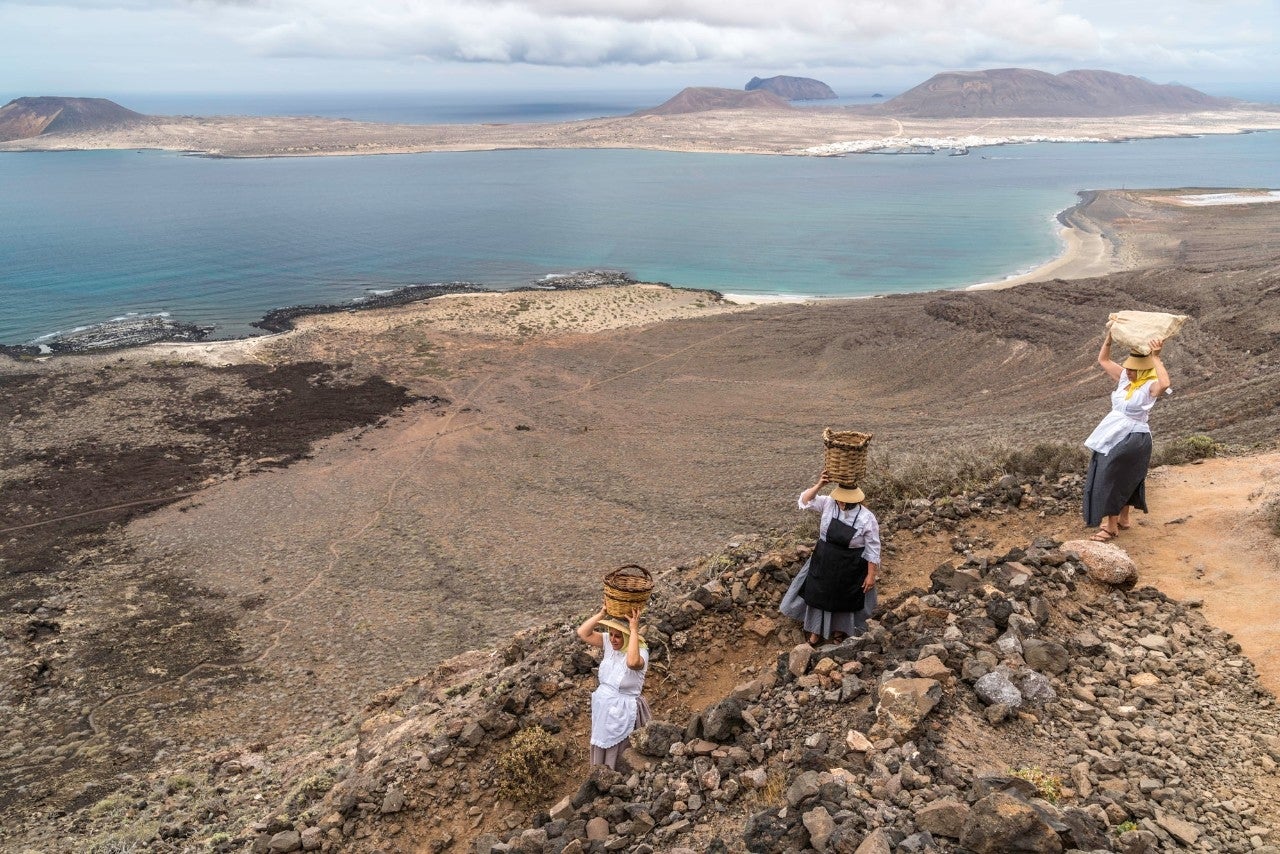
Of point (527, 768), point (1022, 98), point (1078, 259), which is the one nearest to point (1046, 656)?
point (527, 768)

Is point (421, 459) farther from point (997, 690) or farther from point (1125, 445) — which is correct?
point (997, 690)

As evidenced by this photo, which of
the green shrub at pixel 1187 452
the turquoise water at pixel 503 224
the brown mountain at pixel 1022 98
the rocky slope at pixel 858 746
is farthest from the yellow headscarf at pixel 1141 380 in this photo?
the brown mountain at pixel 1022 98

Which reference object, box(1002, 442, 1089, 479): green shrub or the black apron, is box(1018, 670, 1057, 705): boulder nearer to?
the black apron

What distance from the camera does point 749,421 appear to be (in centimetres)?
2241

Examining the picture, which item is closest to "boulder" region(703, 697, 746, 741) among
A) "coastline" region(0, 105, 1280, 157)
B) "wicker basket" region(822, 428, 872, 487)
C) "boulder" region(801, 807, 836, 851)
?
"boulder" region(801, 807, 836, 851)

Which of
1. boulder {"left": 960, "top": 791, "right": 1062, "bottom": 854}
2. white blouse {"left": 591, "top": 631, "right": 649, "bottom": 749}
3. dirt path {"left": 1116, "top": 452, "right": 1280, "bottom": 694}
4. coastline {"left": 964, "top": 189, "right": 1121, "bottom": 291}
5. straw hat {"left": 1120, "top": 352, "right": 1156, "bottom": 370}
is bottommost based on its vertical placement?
coastline {"left": 964, "top": 189, "right": 1121, "bottom": 291}

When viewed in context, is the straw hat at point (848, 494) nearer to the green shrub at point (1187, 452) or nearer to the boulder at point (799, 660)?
the boulder at point (799, 660)

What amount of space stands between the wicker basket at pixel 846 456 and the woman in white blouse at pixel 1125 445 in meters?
2.24

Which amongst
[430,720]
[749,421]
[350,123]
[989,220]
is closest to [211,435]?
[749,421]

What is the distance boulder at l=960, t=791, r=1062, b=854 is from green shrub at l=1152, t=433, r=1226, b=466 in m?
6.79

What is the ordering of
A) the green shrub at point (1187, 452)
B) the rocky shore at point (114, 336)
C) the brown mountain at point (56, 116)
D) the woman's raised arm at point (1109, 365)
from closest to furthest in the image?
the woman's raised arm at point (1109, 365) → the green shrub at point (1187, 452) → the rocky shore at point (114, 336) → the brown mountain at point (56, 116)

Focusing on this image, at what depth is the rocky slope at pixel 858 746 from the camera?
3811 millimetres

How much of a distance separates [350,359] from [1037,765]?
28.6m

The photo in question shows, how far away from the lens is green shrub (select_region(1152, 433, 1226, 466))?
8836mm
